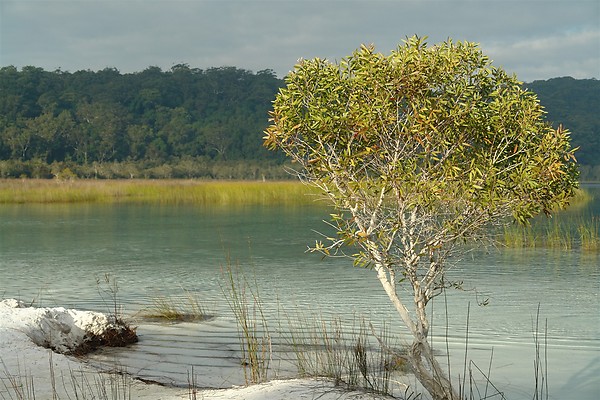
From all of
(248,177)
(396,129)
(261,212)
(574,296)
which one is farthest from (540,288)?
(248,177)

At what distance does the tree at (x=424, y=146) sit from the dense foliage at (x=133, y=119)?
51.4 m

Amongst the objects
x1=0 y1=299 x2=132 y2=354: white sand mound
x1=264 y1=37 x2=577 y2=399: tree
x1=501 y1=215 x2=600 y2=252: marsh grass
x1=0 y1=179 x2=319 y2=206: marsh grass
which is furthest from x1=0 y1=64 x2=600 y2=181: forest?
x1=264 y1=37 x2=577 y2=399: tree

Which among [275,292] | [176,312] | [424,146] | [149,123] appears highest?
[149,123]

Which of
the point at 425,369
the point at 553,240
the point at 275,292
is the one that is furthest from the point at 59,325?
the point at 553,240

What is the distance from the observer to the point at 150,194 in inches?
1684

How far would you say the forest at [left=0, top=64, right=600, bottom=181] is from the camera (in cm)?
6812

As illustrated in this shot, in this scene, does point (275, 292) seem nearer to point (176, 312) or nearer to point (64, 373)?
point (176, 312)

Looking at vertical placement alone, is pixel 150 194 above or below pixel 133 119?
below

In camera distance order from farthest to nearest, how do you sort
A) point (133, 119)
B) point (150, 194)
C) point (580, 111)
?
point (580, 111), point (133, 119), point (150, 194)

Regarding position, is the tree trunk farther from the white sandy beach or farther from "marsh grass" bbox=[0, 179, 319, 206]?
"marsh grass" bbox=[0, 179, 319, 206]

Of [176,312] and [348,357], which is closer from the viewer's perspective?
[348,357]

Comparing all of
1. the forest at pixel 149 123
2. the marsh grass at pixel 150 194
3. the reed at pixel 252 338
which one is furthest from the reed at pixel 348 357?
the forest at pixel 149 123

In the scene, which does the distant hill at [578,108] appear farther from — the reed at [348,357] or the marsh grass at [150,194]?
the reed at [348,357]

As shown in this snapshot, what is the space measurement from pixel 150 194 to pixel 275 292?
3206cm
